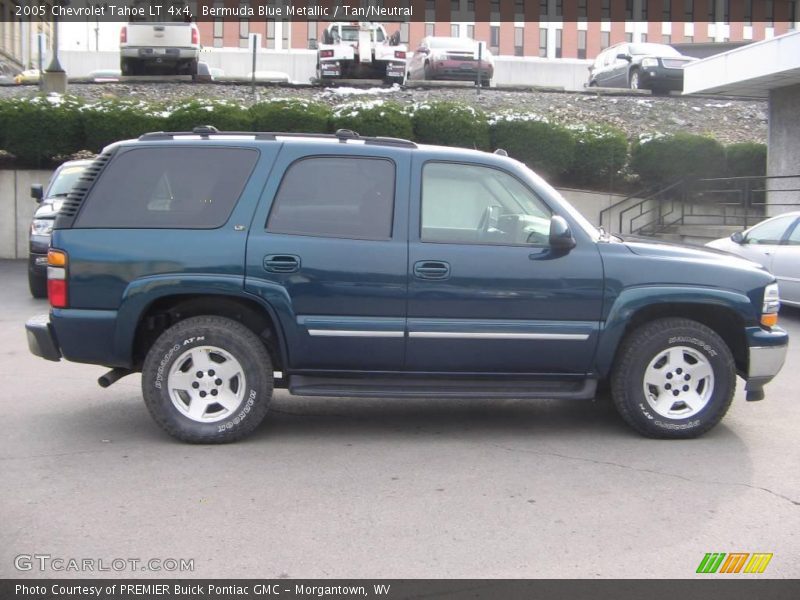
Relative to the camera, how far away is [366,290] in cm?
570

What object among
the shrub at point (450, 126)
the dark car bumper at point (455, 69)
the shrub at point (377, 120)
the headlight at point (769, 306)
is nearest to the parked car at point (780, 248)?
the headlight at point (769, 306)

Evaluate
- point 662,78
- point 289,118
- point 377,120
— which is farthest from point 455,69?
point 289,118

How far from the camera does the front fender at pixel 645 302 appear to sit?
229 inches

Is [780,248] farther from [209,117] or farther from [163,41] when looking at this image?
[163,41]

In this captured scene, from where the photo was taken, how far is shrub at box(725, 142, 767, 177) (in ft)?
67.6

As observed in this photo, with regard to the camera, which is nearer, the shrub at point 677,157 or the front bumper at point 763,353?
the front bumper at point 763,353

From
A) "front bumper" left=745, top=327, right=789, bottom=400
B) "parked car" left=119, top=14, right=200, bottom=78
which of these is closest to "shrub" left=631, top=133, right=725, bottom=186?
"parked car" left=119, top=14, right=200, bottom=78

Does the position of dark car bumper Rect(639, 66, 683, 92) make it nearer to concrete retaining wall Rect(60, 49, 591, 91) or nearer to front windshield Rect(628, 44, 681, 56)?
front windshield Rect(628, 44, 681, 56)

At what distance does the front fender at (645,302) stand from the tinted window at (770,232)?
6473mm

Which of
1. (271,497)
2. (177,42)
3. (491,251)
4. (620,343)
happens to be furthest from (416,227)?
(177,42)

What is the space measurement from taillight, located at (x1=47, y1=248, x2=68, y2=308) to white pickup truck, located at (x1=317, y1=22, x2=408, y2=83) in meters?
19.9

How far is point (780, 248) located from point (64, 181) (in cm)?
1017

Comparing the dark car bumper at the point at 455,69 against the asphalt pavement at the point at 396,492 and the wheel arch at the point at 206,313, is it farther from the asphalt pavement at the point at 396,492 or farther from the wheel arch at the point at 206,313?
the wheel arch at the point at 206,313

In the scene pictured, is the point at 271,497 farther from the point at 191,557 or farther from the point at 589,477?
the point at 589,477
